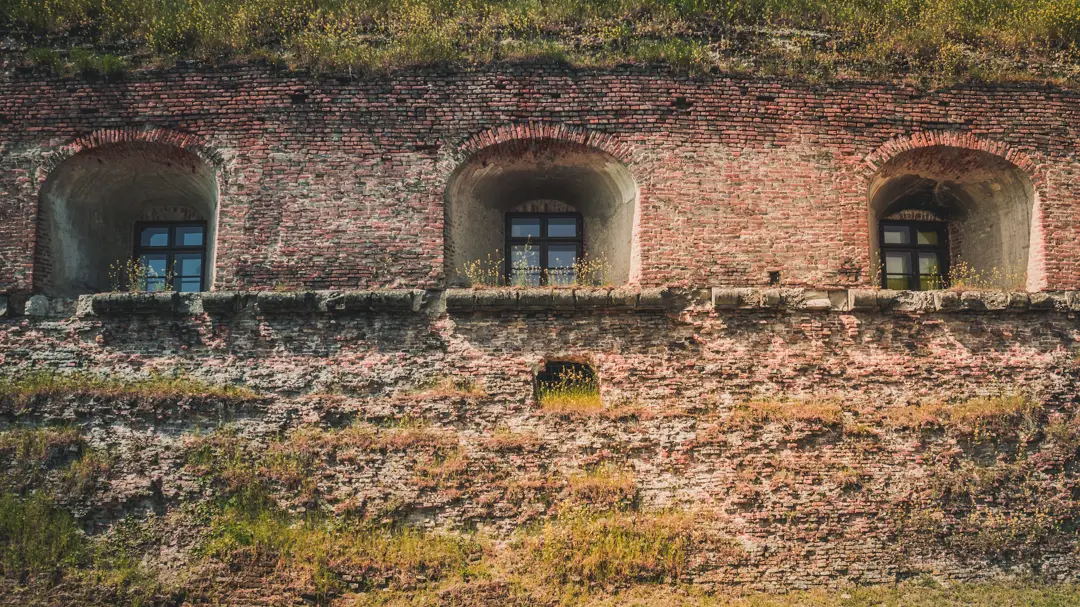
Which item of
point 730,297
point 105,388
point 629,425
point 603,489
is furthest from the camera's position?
point 730,297

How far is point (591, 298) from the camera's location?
9.30 metres

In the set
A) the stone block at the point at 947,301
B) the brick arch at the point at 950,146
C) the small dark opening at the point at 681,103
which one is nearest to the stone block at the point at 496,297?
the small dark opening at the point at 681,103

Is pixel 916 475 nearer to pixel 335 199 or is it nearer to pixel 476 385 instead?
pixel 476 385

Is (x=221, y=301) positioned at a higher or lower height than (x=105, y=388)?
higher

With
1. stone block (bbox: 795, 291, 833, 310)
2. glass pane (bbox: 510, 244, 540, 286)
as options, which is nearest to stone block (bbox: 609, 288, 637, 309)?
glass pane (bbox: 510, 244, 540, 286)

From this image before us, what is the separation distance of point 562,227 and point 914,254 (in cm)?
519

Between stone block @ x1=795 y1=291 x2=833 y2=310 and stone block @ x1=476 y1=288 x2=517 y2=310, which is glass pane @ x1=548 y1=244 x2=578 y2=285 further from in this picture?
stone block @ x1=795 y1=291 x2=833 y2=310

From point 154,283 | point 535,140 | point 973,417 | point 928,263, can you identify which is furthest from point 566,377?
point 154,283

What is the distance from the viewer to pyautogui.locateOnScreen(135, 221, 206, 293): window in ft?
36.2

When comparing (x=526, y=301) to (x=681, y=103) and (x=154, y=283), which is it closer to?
(x=681, y=103)

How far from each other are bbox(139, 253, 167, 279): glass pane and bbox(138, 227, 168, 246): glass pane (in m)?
0.19

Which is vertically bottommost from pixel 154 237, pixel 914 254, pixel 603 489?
pixel 603 489

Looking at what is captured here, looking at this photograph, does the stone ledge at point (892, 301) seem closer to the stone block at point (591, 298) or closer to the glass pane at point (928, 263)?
the stone block at point (591, 298)

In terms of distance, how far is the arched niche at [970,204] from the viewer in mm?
10172
